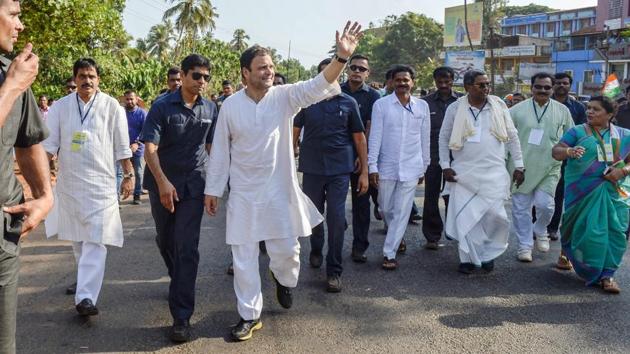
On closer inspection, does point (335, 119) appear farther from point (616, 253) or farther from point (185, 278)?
point (616, 253)

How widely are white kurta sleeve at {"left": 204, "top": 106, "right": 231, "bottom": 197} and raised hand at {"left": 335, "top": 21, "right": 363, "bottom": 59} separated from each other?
3.42ft

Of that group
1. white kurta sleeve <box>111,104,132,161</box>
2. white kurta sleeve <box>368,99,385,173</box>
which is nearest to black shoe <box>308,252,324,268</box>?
white kurta sleeve <box>368,99,385,173</box>

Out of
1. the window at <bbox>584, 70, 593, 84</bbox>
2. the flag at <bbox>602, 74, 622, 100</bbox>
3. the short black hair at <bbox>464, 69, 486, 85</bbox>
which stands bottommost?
the flag at <bbox>602, 74, 622, 100</bbox>

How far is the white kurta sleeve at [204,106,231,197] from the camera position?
418cm

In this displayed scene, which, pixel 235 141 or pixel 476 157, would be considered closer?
pixel 235 141

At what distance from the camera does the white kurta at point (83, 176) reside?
4543mm

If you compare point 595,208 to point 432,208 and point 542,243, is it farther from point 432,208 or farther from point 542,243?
point 432,208

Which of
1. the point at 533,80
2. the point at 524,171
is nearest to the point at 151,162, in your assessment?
the point at 524,171

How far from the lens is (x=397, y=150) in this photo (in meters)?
5.91

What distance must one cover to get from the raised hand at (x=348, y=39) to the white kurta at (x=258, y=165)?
51cm

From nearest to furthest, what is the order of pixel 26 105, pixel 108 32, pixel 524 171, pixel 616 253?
pixel 26 105
pixel 616 253
pixel 524 171
pixel 108 32

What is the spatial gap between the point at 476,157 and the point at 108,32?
316 inches

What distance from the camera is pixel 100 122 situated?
468 cm

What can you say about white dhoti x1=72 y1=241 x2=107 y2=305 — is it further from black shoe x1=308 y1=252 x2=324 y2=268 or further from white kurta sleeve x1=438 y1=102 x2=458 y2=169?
white kurta sleeve x1=438 y1=102 x2=458 y2=169
